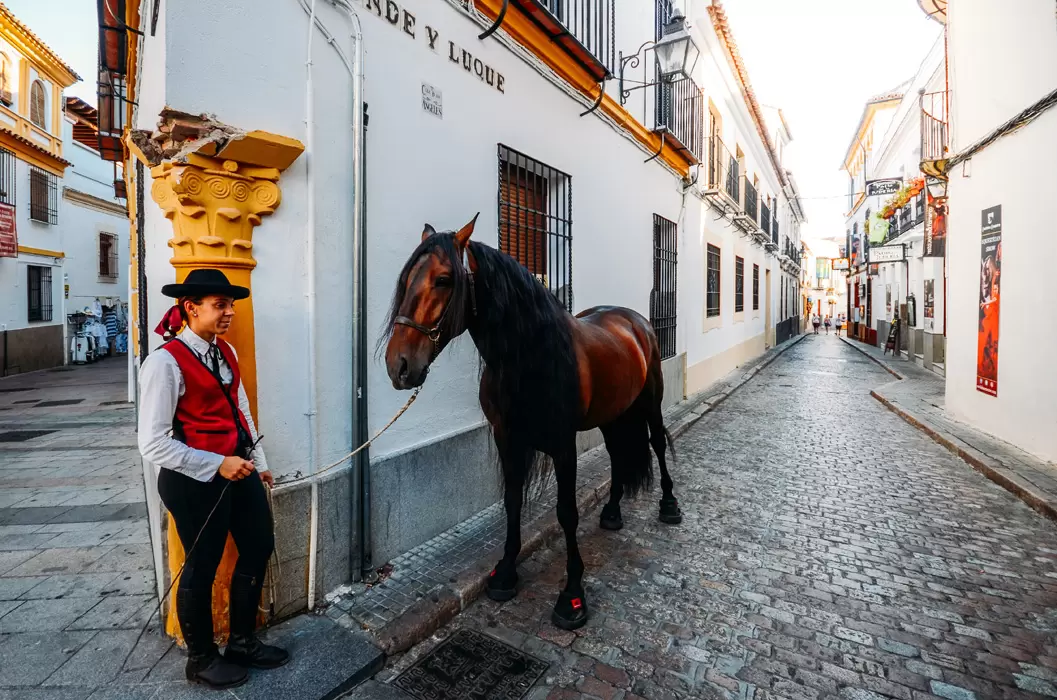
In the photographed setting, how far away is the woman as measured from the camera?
1.86 metres

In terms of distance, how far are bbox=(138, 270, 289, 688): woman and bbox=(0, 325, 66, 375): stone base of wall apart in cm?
1570

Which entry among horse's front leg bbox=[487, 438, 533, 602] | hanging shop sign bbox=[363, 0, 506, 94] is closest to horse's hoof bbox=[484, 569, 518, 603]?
horse's front leg bbox=[487, 438, 533, 602]

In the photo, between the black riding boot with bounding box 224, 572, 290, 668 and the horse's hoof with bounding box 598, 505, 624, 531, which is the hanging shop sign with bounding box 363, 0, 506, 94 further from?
the horse's hoof with bounding box 598, 505, 624, 531

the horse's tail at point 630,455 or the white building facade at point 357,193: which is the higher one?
the white building facade at point 357,193

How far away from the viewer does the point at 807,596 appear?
9.54 feet

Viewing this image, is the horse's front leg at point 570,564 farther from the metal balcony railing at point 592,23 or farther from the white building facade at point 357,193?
the metal balcony railing at point 592,23

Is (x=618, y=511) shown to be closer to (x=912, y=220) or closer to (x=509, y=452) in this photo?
(x=509, y=452)

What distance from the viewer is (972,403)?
22.5 ft

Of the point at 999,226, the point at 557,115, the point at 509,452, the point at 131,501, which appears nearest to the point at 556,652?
the point at 509,452

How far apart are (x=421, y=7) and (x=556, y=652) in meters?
3.99

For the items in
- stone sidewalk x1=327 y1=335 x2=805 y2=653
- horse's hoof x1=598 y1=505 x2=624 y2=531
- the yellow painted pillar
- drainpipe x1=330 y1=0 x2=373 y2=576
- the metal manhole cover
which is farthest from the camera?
the metal manhole cover

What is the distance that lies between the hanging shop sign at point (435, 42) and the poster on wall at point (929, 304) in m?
14.5

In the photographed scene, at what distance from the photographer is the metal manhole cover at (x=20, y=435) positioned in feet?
21.3

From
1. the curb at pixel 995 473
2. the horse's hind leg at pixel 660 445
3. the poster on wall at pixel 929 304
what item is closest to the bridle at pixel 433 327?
the horse's hind leg at pixel 660 445
